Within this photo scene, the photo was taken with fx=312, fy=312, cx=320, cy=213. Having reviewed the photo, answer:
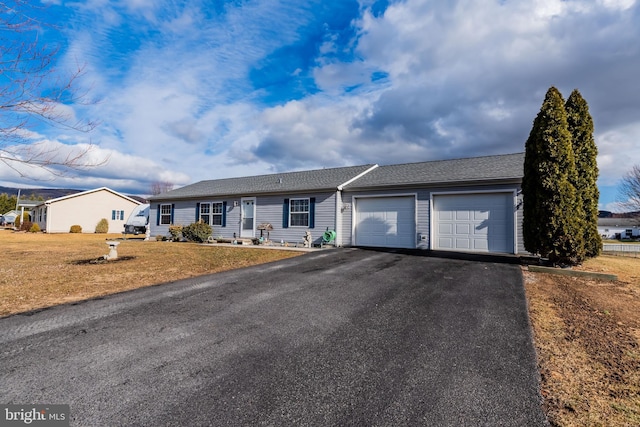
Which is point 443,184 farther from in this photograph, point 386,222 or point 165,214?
point 165,214

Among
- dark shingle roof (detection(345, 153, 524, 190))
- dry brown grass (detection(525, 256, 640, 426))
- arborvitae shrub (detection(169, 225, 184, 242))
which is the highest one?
dark shingle roof (detection(345, 153, 524, 190))

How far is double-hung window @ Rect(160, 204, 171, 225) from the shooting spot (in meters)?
20.4

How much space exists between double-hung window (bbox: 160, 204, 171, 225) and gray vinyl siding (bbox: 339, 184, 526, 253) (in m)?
12.4

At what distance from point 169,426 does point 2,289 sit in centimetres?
656

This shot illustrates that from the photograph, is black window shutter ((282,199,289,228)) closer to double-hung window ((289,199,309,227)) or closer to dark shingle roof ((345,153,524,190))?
double-hung window ((289,199,309,227))

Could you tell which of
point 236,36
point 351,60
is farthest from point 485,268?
point 236,36

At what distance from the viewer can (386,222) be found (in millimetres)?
13648

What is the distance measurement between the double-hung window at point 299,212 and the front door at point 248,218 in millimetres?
2356

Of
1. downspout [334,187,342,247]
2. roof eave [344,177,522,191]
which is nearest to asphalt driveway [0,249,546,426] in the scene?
roof eave [344,177,522,191]

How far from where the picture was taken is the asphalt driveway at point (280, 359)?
2371mm

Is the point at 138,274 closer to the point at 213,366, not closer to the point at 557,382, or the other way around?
the point at 213,366

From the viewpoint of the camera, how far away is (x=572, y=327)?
4.25 metres

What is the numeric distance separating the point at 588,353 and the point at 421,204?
9.63 m

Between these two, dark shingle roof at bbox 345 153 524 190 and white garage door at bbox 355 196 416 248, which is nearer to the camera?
dark shingle roof at bbox 345 153 524 190
